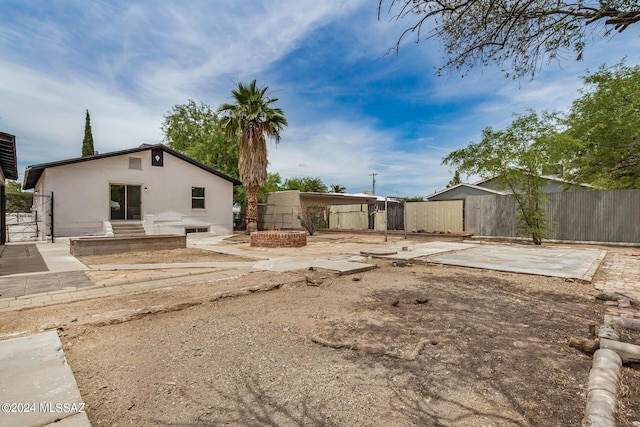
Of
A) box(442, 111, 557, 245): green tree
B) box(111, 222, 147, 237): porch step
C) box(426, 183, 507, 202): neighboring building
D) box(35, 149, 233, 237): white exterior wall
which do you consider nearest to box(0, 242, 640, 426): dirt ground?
box(442, 111, 557, 245): green tree

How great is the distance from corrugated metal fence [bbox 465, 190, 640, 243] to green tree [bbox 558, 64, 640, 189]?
2.06m

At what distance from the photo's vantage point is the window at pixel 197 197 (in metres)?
18.0

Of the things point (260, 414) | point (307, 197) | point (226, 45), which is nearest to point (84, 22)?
point (226, 45)

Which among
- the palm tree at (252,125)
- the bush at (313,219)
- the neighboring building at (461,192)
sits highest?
the palm tree at (252,125)

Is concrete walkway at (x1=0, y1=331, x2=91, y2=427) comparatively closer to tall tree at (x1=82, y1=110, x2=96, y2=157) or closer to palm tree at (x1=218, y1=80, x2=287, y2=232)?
palm tree at (x1=218, y1=80, x2=287, y2=232)

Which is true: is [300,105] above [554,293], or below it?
above

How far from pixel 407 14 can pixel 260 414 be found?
4821mm

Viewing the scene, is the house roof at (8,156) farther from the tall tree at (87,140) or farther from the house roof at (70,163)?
the tall tree at (87,140)

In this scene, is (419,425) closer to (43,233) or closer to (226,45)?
(226,45)

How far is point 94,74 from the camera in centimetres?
1144

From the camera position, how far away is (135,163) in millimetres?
15742

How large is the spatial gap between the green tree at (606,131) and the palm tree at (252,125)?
14401 mm

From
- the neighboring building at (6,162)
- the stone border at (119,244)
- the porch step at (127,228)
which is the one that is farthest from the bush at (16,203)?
the stone border at (119,244)

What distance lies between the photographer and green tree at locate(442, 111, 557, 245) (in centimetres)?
1219
